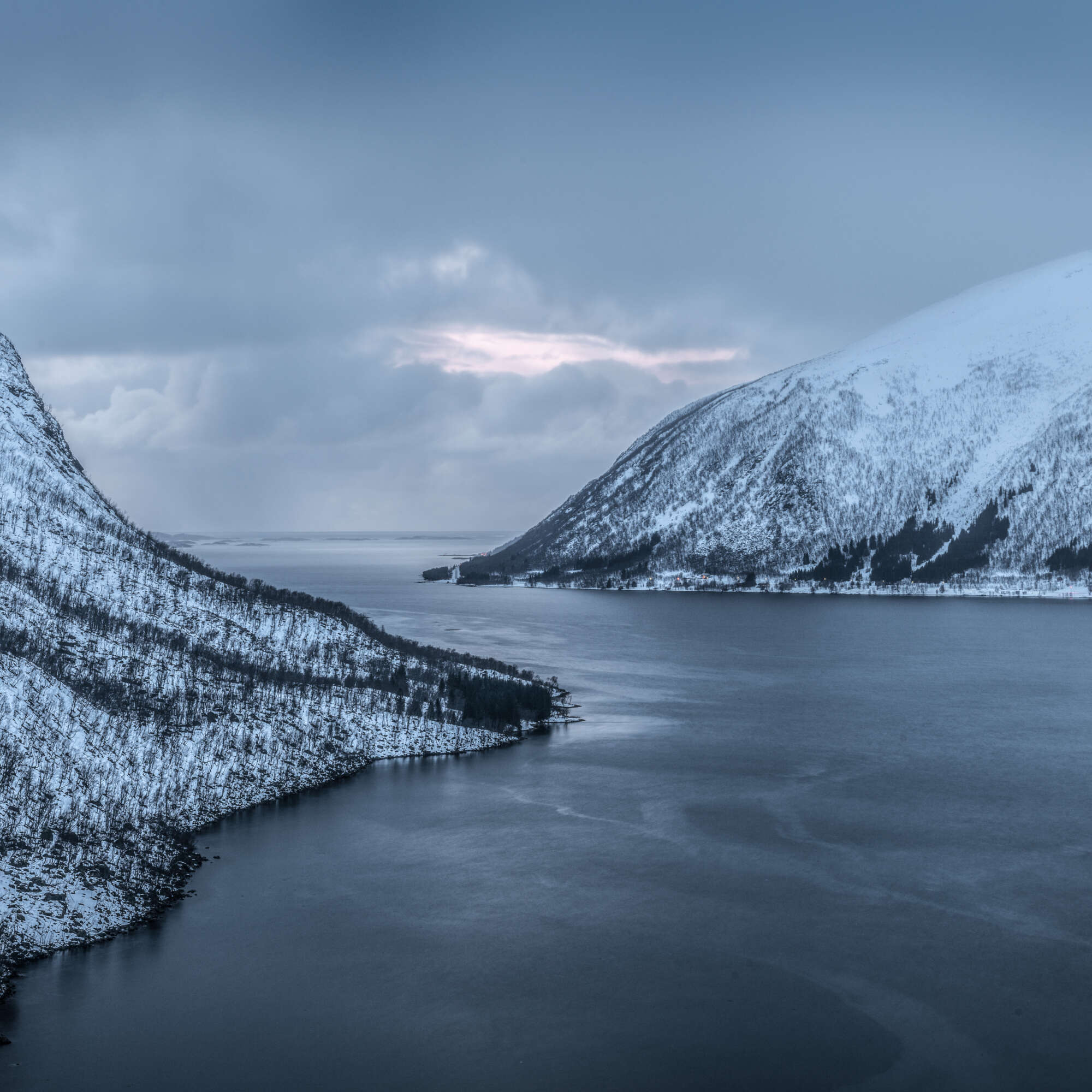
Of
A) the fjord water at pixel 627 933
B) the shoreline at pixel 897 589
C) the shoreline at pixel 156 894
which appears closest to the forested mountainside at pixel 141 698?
the shoreline at pixel 156 894

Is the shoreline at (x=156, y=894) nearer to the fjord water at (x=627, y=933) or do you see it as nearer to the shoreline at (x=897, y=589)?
the fjord water at (x=627, y=933)

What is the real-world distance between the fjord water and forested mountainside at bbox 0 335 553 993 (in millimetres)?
1585

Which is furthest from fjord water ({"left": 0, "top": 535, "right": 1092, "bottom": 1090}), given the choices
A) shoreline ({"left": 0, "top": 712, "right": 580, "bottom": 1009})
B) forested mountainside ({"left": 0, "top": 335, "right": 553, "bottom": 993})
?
forested mountainside ({"left": 0, "top": 335, "right": 553, "bottom": 993})

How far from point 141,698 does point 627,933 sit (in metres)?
23.7

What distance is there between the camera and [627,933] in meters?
26.7

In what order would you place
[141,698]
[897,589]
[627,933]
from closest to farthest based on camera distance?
[627,933]
[141,698]
[897,589]

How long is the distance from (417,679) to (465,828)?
20.4 meters

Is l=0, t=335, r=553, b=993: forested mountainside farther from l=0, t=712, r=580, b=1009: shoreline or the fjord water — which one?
the fjord water

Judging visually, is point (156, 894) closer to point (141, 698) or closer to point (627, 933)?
point (627, 933)

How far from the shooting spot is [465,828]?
118 ft

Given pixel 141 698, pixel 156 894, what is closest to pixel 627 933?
pixel 156 894

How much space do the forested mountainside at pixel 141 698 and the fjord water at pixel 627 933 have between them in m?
1.58

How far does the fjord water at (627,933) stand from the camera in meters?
20.6

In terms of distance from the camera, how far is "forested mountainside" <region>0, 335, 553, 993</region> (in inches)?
1129
